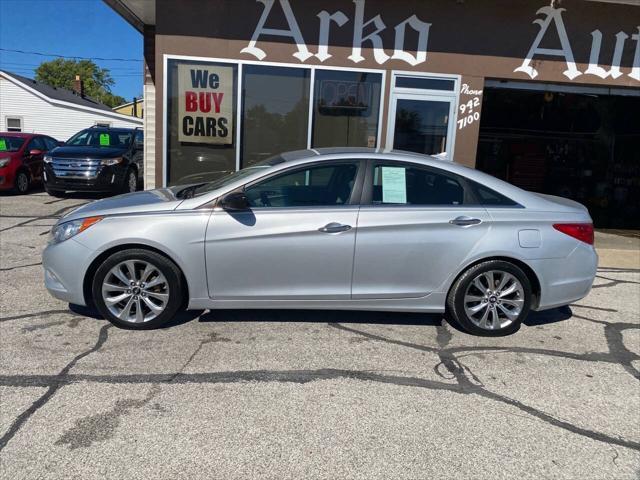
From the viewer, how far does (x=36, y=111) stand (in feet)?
104

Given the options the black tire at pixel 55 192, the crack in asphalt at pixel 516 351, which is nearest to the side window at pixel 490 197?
the crack in asphalt at pixel 516 351

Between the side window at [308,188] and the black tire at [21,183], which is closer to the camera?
the side window at [308,188]

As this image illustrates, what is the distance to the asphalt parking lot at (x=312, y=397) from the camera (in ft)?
9.47

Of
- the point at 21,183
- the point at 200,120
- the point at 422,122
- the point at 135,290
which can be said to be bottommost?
the point at 135,290

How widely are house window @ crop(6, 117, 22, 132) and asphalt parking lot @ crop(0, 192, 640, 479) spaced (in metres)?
30.9

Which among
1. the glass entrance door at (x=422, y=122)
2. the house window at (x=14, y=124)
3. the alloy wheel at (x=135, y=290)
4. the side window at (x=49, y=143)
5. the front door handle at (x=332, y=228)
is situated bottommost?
the alloy wheel at (x=135, y=290)

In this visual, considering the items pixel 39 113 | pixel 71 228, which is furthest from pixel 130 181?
pixel 39 113

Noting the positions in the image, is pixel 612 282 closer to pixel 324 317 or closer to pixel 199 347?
pixel 324 317

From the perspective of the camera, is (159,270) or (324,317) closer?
(159,270)

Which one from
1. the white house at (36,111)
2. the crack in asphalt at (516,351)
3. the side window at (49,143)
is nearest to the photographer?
the crack in asphalt at (516,351)

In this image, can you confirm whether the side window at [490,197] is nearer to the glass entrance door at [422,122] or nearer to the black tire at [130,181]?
the glass entrance door at [422,122]

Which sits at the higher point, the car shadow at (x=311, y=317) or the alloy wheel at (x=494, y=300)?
the alloy wheel at (x=494, y=300)

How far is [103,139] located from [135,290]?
399 inches

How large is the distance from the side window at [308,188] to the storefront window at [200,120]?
13.7ft
